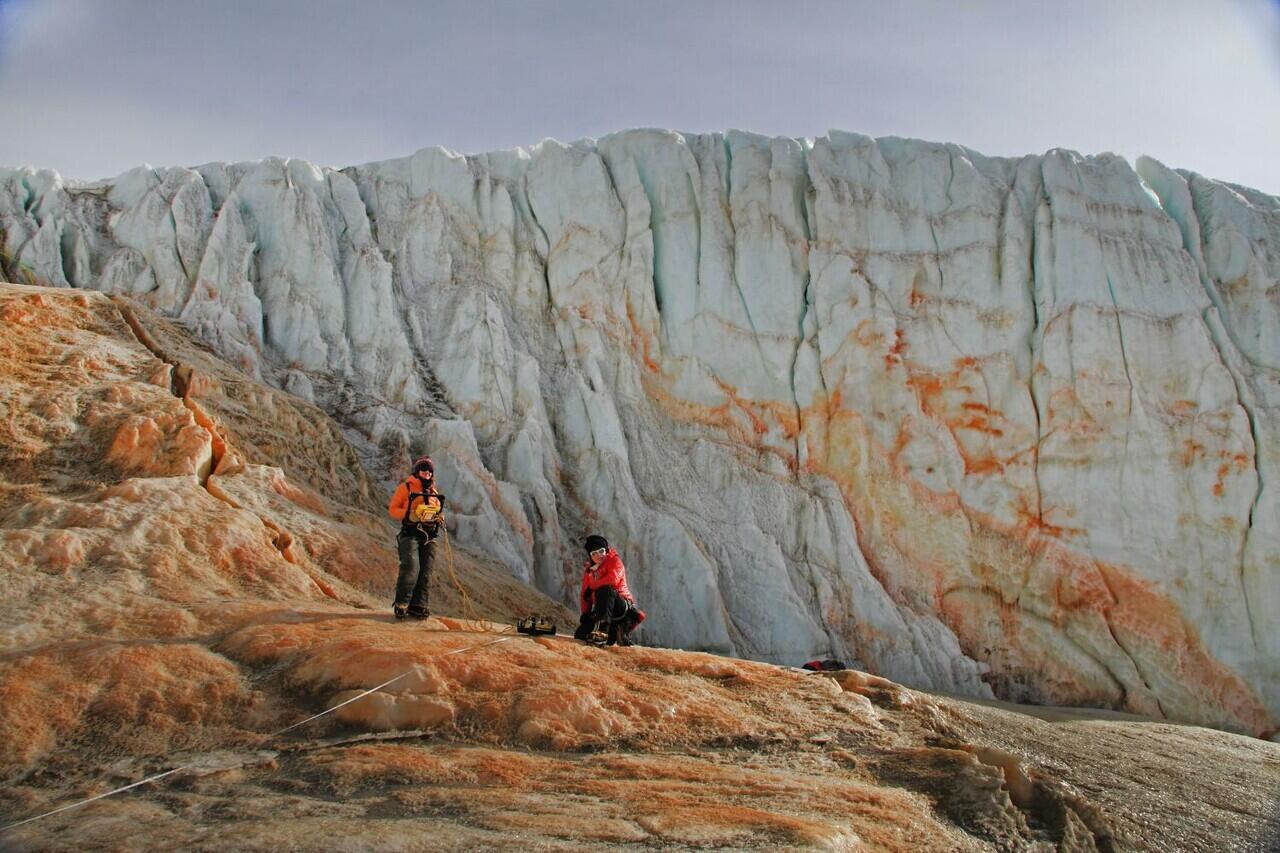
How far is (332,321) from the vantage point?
1881cm

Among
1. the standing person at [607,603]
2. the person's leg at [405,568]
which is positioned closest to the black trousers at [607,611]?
the standing person at [607,603]

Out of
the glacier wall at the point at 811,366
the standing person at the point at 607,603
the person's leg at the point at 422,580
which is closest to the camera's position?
the person's leg at the point at 422,580

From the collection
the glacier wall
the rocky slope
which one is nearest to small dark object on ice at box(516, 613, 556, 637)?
the rocky slope

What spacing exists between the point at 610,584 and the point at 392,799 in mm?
3621

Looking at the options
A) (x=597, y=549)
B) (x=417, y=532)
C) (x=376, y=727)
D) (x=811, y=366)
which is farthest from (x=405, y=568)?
(x=811, y=366)

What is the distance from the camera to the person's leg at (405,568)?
8656 millimetres

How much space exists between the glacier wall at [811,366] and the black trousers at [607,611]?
258 inches

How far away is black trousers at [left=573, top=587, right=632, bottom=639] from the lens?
881cm

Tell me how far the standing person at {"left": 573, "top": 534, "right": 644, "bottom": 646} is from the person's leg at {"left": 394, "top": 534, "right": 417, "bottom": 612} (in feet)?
5.09

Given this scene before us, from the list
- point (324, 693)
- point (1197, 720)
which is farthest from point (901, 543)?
point (324, 693)

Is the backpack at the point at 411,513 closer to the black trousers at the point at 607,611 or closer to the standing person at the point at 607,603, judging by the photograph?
the standing person at the point at 607,603

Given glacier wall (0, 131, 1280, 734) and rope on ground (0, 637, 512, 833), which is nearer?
rope on ground (0, 637, 512, 833)

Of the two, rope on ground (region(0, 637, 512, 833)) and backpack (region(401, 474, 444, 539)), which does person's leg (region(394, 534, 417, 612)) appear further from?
rope on ground (region(0, 637, 512, 833))

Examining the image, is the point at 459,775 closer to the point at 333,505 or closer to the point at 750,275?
the point at 333,505
